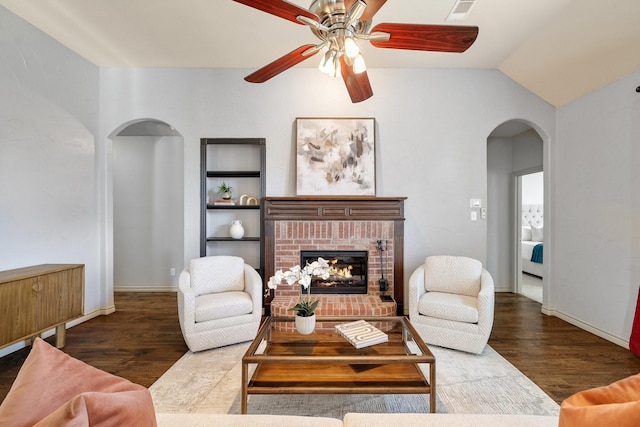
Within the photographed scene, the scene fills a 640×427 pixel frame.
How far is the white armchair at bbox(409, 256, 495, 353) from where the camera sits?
8.68ft

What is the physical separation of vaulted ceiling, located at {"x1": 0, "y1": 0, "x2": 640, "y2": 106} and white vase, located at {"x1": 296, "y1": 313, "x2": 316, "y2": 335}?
8.42ft

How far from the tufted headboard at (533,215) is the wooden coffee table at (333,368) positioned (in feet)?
21.0

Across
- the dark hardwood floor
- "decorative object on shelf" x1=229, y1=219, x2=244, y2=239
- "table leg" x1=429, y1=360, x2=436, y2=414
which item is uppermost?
"decorative object on shelf" x1=229, y1=219, x2=244, y2=239

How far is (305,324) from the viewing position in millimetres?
2121

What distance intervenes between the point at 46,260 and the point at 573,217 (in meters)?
5.72

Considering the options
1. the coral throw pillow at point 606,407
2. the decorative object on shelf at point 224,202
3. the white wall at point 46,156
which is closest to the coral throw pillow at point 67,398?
the coral throw pillow at point 606,407

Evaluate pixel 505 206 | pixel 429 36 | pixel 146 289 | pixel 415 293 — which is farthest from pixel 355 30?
pixel 146 289

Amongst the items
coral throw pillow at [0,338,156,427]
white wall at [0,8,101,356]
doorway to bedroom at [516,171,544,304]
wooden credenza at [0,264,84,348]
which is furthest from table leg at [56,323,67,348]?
doorway to bedroom at [516,171,544,304]

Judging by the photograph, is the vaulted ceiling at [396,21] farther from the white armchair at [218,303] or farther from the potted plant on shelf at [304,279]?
the white armchair at [218,303]

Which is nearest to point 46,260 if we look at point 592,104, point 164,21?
point 164,21

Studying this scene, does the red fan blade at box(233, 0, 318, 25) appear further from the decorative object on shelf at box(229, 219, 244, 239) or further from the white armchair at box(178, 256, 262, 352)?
the decorative object on shelf at box(229, 219, 244, 239)

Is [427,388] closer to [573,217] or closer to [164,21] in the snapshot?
[573,217]

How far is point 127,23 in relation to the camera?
9.71 feet

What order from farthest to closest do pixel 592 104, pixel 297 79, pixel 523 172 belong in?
pixel 523 172 < pixel 297 79 < pixel 592 104
